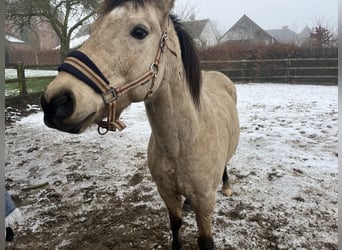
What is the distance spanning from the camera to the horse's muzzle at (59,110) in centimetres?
104

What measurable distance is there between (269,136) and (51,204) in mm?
4063

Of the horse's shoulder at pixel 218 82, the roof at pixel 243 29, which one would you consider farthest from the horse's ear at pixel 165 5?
the roof at pixel 243 29

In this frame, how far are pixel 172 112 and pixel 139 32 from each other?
20.8 inches

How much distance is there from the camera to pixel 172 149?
1.72m

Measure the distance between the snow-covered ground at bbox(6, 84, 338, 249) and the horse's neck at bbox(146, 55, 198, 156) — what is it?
130cm

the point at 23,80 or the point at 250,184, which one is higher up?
the point at 23,80

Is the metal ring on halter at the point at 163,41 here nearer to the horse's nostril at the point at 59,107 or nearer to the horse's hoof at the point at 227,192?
the horse's nostril at the point at 59,107

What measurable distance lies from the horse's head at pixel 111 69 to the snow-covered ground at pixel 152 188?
1793mm

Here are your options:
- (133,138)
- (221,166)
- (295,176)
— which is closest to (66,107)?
(221,166)

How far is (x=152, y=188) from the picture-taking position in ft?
11.7

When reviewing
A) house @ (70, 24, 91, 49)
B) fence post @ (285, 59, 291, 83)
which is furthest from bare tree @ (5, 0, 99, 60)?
fence post @ (285, 59, 291, 83)

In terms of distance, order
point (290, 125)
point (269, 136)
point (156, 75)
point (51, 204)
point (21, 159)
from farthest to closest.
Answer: point (290, 125), point (269, 136), point (21, 159), point (51, 204), point (156, 75)

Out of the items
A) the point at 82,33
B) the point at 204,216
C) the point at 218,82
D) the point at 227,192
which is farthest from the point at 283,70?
the point at 204,216

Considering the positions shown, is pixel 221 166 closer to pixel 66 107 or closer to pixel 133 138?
pixel 66 107
